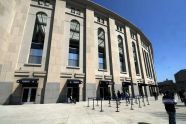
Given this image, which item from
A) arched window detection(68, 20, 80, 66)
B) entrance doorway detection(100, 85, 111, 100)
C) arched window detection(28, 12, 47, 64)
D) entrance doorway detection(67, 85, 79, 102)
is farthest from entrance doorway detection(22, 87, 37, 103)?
entrance doorway detection(100, 85, 111, 100)

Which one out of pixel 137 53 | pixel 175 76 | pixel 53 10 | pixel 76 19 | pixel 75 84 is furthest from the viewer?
pixel 175 76

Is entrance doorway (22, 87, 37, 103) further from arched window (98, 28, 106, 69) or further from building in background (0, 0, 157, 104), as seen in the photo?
arched window (98, 28, 106, 69)

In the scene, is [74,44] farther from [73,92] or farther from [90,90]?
[90,90]

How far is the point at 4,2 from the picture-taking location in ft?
57.2

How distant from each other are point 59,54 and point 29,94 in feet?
22.2

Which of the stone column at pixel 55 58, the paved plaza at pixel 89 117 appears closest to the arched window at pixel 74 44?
the stone column at pixel 55 58

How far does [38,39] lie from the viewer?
20.6 m

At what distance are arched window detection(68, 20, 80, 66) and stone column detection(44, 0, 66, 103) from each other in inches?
79.2

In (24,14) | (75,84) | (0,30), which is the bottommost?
(75,84)

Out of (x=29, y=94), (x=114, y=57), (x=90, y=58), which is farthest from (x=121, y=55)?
(x=29, y=94)

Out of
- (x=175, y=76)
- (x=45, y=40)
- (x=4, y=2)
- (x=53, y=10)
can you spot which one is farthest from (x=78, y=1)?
(x=175, y=76)

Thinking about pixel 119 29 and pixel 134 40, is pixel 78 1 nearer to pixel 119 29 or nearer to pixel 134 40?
pixel 119 29

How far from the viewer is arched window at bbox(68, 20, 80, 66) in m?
20.7

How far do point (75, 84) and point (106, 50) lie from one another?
30.6 ft
